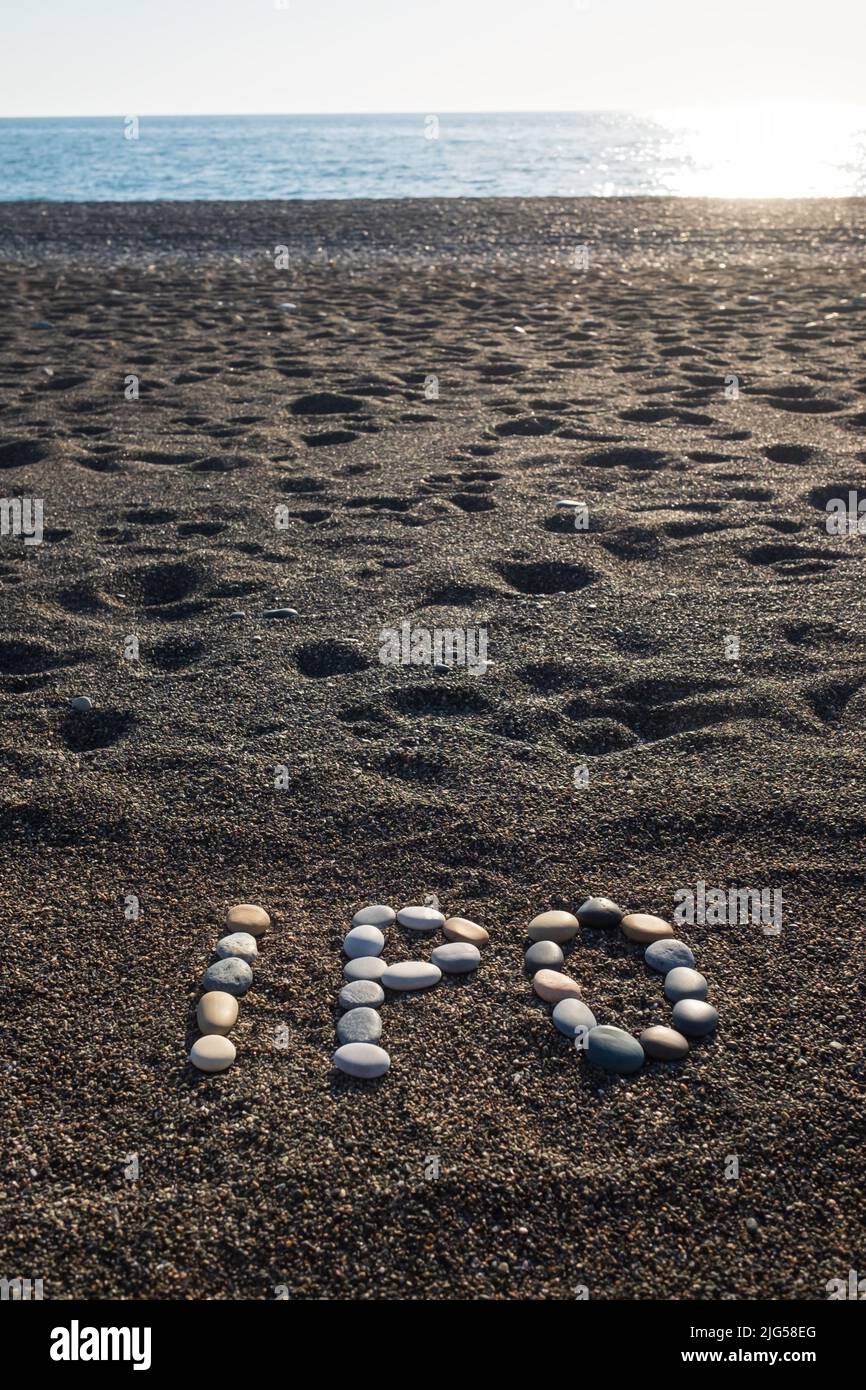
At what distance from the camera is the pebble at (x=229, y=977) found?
204cm

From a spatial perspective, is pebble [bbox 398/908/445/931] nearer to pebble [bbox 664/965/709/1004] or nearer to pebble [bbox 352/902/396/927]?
pebble [bbox 352/902/396/927]

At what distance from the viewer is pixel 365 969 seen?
2.08 meters

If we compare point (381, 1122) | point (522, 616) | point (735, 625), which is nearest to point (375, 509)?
point (522, 616)

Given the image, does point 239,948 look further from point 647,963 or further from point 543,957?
point 647,963

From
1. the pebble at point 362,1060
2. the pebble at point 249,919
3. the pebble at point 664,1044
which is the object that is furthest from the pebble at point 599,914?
the pebble at point 249,919

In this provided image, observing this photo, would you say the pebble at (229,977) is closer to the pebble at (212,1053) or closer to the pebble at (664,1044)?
the pebble at (212,1053)

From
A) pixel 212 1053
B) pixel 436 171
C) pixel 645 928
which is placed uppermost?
pixel 436 171

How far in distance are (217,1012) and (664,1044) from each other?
0.80 meters

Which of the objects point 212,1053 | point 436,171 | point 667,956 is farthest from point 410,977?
point 436,171

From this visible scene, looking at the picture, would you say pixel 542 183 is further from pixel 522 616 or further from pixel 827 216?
pixel 522 616

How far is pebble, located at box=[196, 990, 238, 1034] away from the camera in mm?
1949

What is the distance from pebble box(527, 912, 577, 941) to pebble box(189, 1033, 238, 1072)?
24.8 inches

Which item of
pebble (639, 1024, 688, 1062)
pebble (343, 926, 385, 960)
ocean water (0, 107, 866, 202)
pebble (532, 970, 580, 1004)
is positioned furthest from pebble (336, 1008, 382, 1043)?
ocean water (0, 107, 866, 202)
